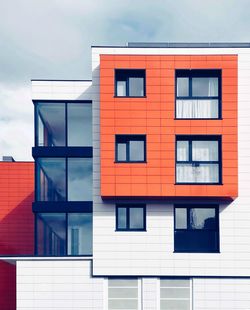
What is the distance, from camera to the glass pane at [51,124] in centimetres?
2498

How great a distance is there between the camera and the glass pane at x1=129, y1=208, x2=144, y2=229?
23.6 meters

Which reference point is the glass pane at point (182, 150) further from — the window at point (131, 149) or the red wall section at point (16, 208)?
the red wall section at point (16, 208)

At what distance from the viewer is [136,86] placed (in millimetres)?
23953

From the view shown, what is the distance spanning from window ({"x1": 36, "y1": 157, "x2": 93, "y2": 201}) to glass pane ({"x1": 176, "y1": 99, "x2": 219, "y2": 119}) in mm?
4897

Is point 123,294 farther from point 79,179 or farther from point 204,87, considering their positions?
point 204,87

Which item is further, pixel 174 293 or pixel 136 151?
pixel 136 151

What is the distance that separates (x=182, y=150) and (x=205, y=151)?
1.03 meters

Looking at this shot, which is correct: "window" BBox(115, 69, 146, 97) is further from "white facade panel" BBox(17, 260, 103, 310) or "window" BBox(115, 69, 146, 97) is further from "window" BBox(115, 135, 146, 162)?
"white facade panel" BBox(17, 260, 103, 310)

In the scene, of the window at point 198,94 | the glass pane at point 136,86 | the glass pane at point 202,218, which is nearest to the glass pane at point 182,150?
the window at point 198,94

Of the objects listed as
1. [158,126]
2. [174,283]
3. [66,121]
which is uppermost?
[66,121]

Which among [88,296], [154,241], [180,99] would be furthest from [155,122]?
[88,296]

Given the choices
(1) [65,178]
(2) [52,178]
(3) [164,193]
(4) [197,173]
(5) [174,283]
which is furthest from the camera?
(2) [52,178]

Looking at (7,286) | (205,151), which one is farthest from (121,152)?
(7,286)

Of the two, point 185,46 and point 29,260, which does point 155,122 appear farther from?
point 29,260
